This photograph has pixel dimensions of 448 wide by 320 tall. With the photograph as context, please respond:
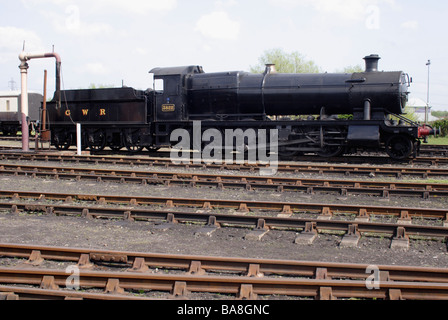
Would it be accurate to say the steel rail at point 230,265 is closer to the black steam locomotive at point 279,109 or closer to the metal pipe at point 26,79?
the black steam locomotive at point 279,109

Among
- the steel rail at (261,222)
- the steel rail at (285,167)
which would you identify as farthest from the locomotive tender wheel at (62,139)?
the steel rail at (261,222)

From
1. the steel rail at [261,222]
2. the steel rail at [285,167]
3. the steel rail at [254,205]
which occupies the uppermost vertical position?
the steel rail at [285,167]

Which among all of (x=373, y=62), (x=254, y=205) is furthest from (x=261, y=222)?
(x=373, y=62)

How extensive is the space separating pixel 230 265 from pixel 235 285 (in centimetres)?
63

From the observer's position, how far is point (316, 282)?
14.5 feet

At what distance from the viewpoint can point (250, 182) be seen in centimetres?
1106

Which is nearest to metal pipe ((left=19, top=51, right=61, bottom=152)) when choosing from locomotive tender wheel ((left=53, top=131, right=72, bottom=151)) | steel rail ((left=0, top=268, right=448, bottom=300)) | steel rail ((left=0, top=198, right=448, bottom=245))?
locomotive tender wheel ((left=53, top=131, right=72, bottom=151))

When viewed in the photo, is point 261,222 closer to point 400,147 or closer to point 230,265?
point 230,265

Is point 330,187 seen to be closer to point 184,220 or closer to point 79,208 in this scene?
point 184,220

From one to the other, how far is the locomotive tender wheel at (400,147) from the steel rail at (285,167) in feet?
6.43

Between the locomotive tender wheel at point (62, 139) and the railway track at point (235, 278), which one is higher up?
the locomotive tender wheel at point (62, 139)

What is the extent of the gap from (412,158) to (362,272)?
440 inches

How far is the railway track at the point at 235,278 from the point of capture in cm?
433

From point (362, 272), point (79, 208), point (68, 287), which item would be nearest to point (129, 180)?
point (79, 208)
